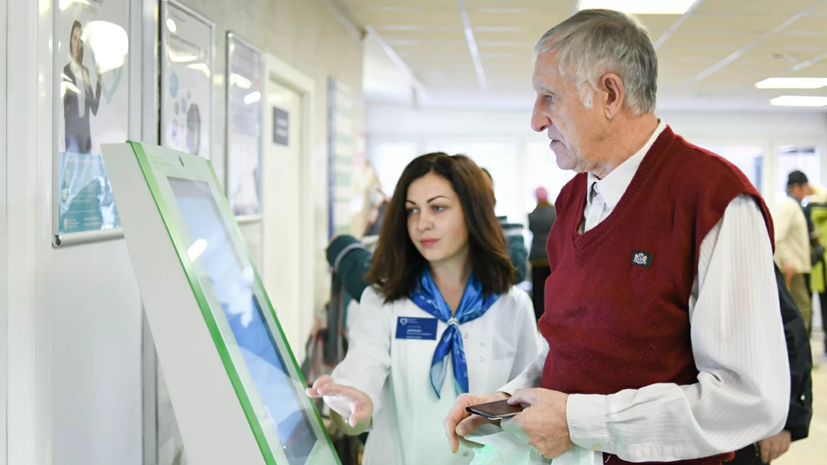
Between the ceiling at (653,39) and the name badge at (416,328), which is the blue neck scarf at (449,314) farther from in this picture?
the ceiling at (653,39)

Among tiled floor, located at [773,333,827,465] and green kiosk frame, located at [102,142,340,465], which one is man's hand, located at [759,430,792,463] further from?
tiled floor, located at [773,333,827,465]

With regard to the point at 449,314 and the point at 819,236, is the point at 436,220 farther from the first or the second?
the point at 819,236

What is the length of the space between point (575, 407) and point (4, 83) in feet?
3.84

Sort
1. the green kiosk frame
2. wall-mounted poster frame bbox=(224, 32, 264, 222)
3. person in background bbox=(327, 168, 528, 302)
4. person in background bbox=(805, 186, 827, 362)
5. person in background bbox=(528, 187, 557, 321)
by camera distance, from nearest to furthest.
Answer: the green kiosk frame < person in background bbox=(327, 168, 528, 302) < wall-mounted poster frame bbox=(224, 32, 264, 222) < person in background bbox=(805, 186, 827, 362) < person in background bbox=(528, 187, 557, 321)

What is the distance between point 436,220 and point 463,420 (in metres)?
0.70

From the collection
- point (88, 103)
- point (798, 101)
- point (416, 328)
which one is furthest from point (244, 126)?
point (798, 101)

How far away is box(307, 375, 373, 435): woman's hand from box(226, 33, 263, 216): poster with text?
4.78 feet

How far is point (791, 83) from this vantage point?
24.4ft

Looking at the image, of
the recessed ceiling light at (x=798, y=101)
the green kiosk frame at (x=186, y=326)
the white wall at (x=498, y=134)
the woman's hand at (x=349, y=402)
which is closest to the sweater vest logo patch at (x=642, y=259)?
the green kiosk frame at (x=186, y=326)

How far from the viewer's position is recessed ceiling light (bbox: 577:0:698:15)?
181 inches

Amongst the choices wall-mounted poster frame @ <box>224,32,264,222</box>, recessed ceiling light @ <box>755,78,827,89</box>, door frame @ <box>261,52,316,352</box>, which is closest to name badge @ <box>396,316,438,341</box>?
wall-mounted poster frame @ <box>224,32,264,222</box>

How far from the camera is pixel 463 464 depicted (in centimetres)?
174

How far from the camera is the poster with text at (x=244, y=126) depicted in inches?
114

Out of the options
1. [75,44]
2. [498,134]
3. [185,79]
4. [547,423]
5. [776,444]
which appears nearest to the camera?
[547,423]
